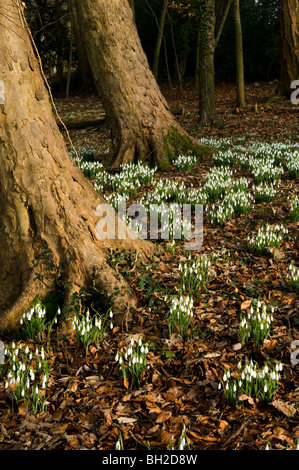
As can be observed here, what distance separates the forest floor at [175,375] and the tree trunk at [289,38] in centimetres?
1153

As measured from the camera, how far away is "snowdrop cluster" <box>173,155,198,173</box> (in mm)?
7406

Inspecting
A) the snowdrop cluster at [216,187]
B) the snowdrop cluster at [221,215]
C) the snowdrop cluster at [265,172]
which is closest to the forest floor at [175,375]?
the snowdrop cluster at [221,215]

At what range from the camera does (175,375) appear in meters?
2.89

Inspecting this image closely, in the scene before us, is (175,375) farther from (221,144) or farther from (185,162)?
(221,144)

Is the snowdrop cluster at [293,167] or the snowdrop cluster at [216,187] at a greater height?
the snowdrop cluster at [293,167]

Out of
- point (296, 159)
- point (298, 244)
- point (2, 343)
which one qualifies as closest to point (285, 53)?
point (296, 159)

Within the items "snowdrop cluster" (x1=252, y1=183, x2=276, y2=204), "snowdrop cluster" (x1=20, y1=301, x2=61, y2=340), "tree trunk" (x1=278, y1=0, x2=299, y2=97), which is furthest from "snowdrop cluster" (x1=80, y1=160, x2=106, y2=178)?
"tree trunk" (x1=278, y1=0, x2=299, y2=97)

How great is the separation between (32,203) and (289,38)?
45.6 feet

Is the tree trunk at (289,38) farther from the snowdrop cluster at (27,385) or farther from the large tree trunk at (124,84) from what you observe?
the snowdrop cluster at (27,385)

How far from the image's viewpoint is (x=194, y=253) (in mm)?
4598

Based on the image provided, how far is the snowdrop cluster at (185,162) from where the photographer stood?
7.41m

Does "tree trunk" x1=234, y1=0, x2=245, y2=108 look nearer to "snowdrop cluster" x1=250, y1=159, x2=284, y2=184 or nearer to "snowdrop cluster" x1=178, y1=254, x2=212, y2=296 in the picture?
"snowdrop cluster" x1=250, y1=159, x2=284, y2=184

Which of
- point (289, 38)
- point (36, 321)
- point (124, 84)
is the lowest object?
point (36, 321)

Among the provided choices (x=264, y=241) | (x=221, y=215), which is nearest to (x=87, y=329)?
(x=264, y=241)
